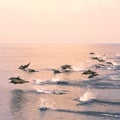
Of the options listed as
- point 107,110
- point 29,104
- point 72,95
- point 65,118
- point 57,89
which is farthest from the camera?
point 57,89

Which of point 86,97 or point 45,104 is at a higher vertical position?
point 45,104

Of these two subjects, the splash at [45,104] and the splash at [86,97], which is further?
the splash at [86,97]

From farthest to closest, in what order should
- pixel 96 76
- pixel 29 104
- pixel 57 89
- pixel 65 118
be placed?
pixel 96 76 → pixel 57 89 → pixel 29 104 → pixel 65 118

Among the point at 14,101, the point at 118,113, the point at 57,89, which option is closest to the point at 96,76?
the point at 57,89

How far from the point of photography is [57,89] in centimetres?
6581

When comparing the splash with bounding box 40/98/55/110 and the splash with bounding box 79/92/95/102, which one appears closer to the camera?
the splash with bounding box 40/98/55/110

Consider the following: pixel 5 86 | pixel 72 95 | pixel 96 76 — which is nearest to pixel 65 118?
pixel 72 95

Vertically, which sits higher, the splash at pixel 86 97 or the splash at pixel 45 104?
the splash at pixel 45 104

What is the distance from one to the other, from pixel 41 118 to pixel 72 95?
15575mm

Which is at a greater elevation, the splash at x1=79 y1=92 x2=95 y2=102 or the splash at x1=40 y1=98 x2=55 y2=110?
the splash at x1=40 y1=98 x2=55 y2=110

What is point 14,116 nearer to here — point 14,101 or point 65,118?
point 65,118

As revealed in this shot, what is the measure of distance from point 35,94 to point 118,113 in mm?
17438

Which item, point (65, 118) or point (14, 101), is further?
point (14, 101)

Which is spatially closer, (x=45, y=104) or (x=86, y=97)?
(x=45, y=104)
